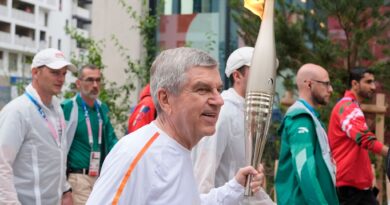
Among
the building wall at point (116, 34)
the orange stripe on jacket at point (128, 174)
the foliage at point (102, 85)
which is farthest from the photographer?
→ the building wall at point (116, 34)

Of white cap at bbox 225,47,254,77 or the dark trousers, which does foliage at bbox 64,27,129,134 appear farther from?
white cap at bbox 225,47,254,77

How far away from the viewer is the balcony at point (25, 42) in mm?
11877

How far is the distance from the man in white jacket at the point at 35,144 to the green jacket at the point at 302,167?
5.34 feet

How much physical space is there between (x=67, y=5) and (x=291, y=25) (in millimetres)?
4418

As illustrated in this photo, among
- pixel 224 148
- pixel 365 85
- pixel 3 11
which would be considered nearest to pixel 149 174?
pixel 224 148

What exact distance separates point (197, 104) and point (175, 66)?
169mm

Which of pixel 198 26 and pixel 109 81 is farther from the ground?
pixel 198 26

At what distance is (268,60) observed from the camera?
2.94 metres

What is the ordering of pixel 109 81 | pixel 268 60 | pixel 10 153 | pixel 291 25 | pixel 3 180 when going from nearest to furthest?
pixel 268 60 → pixel 3 180 → pixel 10 153 → pixel 291 25 → pixel 109 81

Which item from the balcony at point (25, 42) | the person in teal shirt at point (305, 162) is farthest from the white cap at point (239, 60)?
the balcony at point (25, 42)

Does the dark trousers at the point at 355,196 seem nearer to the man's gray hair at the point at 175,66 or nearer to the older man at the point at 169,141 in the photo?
the older man at the point at 169,141

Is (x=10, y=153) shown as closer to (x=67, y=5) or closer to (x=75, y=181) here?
(x=75, y=181)

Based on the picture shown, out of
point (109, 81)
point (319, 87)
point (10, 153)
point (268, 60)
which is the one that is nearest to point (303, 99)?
point (319, 87)

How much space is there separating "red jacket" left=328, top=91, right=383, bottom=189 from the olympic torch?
3872 mm
